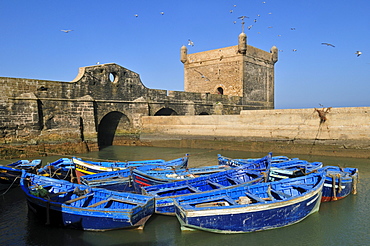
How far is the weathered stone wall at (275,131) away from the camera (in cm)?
1493

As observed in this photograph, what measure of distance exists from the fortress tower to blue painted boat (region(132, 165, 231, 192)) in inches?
904

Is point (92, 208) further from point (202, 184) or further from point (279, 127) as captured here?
point (279, 127)

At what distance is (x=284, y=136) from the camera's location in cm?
1708

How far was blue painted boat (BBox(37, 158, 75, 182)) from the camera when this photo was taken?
34.1 ft

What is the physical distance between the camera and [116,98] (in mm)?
21375

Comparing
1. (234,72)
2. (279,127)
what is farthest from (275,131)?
(234,72)

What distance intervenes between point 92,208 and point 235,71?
27889mm

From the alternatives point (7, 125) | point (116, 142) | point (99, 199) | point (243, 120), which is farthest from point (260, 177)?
point (116, 142)

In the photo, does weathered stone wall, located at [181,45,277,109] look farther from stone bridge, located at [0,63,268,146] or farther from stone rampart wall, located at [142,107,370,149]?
stone rampart wall, located at [142,107,370,149]

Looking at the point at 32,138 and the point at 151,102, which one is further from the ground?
the point at 151,102

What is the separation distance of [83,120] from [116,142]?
15.6 ft

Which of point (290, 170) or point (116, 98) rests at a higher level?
point (116, 98)

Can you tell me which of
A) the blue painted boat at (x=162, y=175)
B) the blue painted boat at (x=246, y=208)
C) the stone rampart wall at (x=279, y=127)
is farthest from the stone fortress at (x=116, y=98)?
the blue painted boat at (x=246, y=208)

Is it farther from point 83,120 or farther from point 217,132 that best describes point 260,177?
point 83,120
